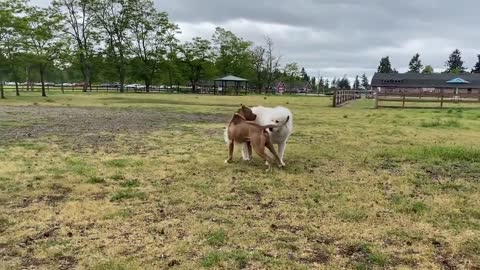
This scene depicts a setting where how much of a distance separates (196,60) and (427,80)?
163ft

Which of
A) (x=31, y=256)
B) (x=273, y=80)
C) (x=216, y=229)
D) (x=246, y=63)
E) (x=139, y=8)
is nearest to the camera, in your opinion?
(x=31, y=256)

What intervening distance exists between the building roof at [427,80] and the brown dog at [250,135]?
83.8 m

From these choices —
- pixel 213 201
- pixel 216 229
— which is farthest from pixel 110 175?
pixel 216 229

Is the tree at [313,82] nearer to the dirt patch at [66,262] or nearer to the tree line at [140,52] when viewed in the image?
the tree line at [140,52]

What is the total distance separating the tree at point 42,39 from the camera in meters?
33.1

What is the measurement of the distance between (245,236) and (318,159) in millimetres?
4413

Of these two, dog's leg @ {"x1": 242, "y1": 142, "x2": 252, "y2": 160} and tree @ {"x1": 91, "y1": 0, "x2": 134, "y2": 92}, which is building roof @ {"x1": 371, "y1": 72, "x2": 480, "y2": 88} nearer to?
tree @ {"x1": 91, "y1": 0, "x2": 134, "y2": 92}

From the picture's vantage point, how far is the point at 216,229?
423 cm

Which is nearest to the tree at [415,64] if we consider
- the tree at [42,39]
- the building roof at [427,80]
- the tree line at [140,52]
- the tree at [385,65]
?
the tree at [385,65]

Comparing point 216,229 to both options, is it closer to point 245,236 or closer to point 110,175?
point 245,236

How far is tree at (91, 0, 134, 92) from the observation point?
5756 cm

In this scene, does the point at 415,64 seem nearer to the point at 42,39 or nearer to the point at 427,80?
the point at 427,80

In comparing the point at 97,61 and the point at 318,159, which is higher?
the point at 97,61

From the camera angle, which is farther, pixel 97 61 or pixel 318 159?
pixel 97 61
